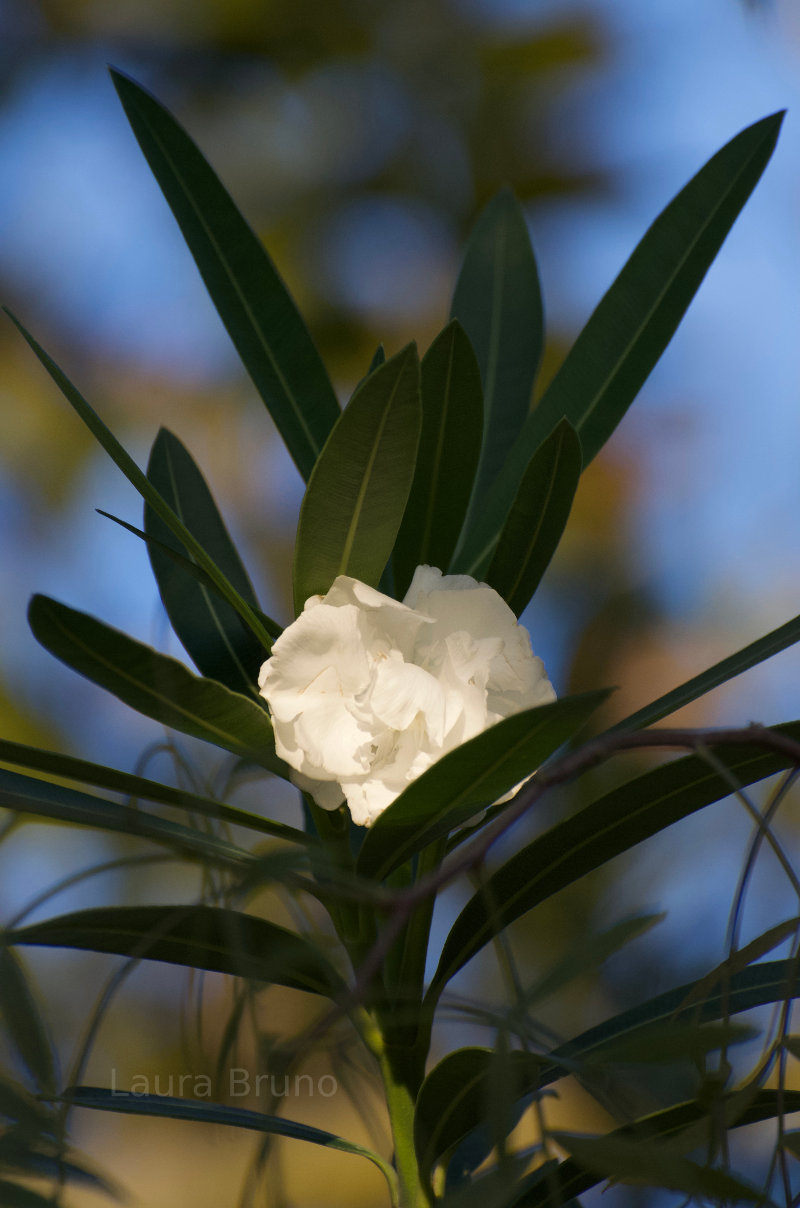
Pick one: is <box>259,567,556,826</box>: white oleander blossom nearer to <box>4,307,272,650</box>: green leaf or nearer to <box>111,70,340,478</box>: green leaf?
<box>4,307,272,650</box>: green leaf

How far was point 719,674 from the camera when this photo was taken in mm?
453

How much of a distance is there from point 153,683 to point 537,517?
20 cm

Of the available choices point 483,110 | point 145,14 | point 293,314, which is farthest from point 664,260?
point 145,14

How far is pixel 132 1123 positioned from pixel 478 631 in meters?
1.65

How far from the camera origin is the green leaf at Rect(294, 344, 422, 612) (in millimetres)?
385

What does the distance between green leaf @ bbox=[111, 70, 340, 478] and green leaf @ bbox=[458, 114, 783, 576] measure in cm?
12

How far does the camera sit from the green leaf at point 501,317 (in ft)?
2.13

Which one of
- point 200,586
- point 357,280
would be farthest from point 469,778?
point 357,280

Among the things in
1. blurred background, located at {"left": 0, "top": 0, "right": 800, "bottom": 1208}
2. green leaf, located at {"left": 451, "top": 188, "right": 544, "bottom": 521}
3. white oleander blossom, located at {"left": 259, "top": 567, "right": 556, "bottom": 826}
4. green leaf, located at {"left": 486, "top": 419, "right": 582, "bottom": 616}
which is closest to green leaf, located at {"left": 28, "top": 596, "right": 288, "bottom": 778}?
white oleander blossom, located at {"left": 259, "top": 567, "right": 556, "bottom": 826}

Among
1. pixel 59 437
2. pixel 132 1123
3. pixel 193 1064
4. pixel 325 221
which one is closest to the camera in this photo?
pixel 193 1064

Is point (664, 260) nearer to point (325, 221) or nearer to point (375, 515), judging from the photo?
Result: point (375, 515)

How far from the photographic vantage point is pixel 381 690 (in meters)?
0.37

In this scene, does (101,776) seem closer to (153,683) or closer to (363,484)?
(153,683)

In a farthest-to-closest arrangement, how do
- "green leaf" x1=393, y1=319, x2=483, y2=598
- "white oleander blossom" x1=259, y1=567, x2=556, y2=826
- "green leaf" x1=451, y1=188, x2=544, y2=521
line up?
"green leaf" x1=451, y1=188, x2=544, y2=521, "green leaf" x1=393, y1=319, x2=483, y2=598, "white oleander blossom" x1=259, y1=567, x2=556, y2=826
